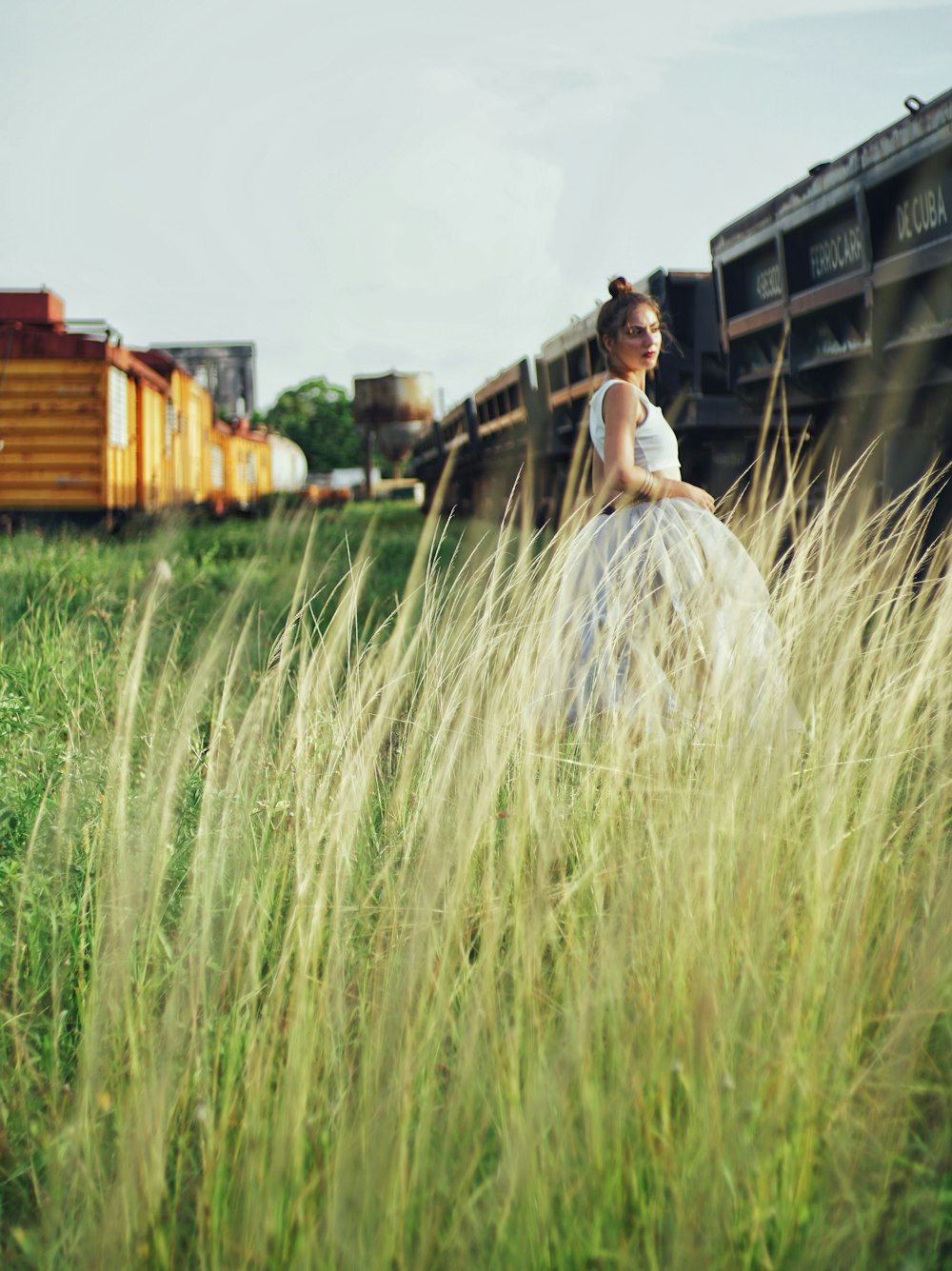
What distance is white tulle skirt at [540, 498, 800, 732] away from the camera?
2.60m

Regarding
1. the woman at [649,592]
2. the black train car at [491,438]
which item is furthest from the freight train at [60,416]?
the woman at [649,592]

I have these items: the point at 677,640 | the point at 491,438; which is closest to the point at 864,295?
the point at 677,640

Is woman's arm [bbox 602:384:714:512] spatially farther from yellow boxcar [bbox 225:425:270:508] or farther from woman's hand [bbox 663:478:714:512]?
yellow boxcar [bbox 225:425:270:508]

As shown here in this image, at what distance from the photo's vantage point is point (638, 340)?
12.7ft

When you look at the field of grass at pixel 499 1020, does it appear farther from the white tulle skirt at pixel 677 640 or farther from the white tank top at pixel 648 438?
the white tank top at pixel 648 438

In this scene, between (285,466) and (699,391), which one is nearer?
(699,391)

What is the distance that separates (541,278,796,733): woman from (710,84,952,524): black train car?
2.25ft

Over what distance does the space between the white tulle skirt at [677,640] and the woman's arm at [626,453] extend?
0.18ft

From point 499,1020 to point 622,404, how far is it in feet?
7.81

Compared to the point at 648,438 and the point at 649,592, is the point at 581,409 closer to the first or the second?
the point at 648,438

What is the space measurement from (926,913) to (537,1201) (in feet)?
2.74

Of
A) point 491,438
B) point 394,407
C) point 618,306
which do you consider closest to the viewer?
point 618,306

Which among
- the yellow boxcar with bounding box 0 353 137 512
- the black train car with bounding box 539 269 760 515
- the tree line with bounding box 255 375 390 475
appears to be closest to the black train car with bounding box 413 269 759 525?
the black train car with bounding box 539 269 760 515

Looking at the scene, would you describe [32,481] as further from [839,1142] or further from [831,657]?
[839,1142]
